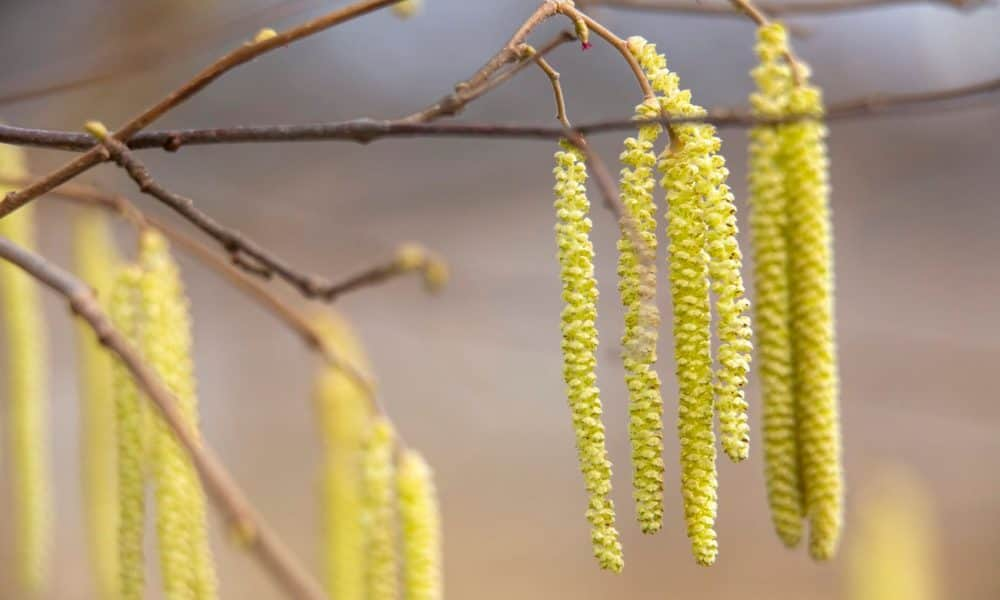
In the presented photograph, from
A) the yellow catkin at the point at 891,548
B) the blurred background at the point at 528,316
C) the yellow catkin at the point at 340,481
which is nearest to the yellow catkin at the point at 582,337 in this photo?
the yellow catkin at the point at 340,481

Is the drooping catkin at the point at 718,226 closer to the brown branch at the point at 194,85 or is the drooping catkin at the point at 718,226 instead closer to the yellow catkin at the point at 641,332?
the yellow catkin at the point at 641,332

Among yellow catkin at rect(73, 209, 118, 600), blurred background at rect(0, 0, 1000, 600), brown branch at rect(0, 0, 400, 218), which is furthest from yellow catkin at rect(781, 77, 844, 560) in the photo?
blurred background at rect(0, 0, 1000, 600)

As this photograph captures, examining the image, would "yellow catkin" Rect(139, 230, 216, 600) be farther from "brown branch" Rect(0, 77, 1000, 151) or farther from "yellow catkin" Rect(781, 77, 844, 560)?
"yellow catkin" Rect(781, 77, 844, 560)

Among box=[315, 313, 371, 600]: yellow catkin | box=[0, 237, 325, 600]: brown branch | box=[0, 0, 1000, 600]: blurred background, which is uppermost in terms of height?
box=[0, 0, 1000, 600]: blurred background

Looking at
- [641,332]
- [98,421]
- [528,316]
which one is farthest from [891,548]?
[528,316]

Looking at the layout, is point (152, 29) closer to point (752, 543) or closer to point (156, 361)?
point (156, 361)

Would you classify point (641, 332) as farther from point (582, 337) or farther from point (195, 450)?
point (195, 450)
